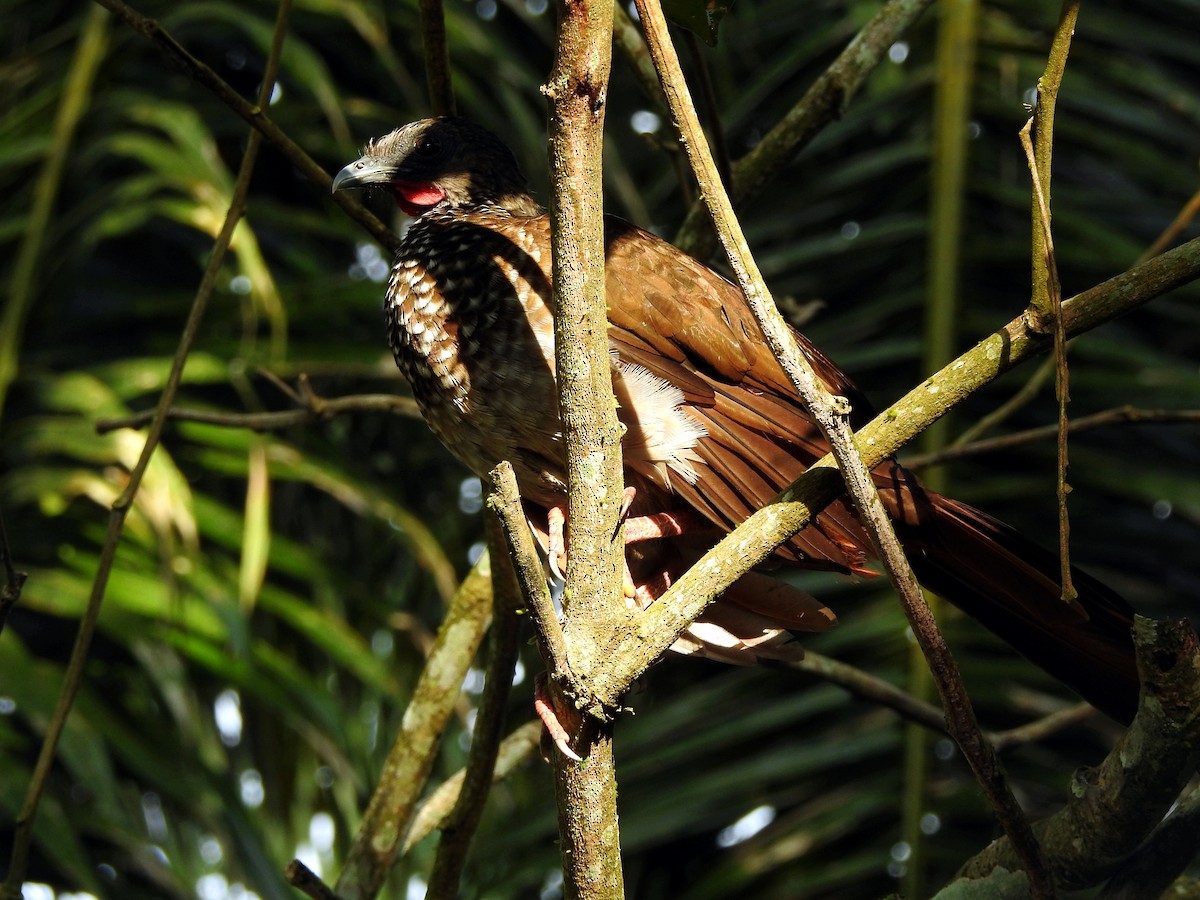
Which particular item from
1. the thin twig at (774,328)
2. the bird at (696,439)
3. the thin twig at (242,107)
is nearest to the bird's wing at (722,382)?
the bird at (696,439)

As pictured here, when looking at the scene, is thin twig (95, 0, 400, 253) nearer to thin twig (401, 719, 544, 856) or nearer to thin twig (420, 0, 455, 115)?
thin twig (420, 0, 455, 115)

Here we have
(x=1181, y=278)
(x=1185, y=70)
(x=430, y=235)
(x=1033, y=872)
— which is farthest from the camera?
(x=1185, y=70)

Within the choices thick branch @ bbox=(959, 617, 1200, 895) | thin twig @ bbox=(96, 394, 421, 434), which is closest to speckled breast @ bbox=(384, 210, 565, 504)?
thin twig @ bbox=(96, 394, 421, 434)

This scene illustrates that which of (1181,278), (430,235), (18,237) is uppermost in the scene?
(18,237)

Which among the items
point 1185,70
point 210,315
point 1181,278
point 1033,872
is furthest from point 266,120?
point 1185,70

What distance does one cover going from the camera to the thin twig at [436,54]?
2.59 meters

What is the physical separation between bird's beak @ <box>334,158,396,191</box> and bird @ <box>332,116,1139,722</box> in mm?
482

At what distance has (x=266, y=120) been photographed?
100 inches

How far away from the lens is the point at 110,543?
7.74ft

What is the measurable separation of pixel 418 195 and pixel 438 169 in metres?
0.08

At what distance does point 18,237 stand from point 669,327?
6.65 feet

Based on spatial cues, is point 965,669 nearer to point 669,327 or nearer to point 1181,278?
point 669,327

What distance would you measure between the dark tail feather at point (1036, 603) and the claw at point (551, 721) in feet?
2.35

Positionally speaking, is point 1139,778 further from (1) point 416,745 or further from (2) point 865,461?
(1) point 416,745
